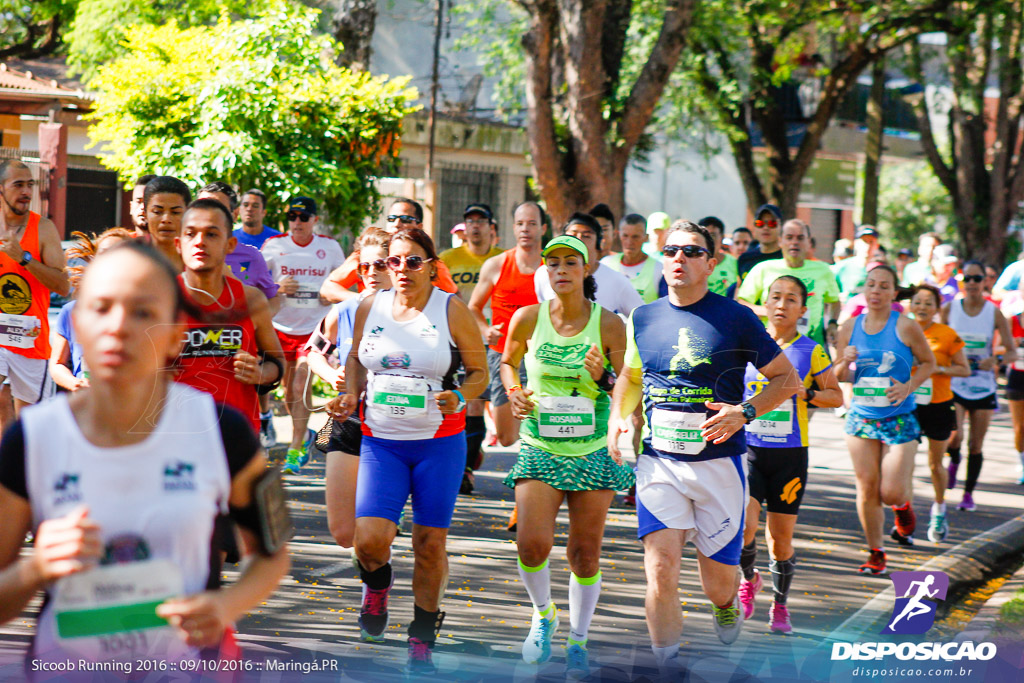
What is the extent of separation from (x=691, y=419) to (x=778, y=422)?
1.37m

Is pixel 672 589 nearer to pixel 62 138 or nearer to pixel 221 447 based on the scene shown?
pixel 221 447

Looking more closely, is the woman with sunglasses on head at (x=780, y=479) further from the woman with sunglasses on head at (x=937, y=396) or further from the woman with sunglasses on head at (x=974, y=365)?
the woman with sunglasses on head at (x=974, y=365)

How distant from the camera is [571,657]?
4805 millimetres

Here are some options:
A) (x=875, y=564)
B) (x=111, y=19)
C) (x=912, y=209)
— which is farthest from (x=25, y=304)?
(x=912, y=209)

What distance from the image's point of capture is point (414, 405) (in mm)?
4629

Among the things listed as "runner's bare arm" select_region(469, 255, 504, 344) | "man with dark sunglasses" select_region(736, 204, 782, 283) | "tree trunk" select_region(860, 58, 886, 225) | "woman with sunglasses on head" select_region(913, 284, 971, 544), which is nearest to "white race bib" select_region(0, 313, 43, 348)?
"runner's bare arm" select_region(469, 255, 504, 344)

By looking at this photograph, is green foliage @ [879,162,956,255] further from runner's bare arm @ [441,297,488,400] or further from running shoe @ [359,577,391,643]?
running shoe @ [359,577,391,643]

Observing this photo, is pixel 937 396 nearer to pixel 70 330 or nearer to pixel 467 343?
pixel 467 343


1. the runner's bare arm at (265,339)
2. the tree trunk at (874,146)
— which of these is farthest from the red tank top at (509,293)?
the tree trunk at (874,146)

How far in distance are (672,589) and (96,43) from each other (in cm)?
1710

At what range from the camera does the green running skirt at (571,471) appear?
15.9 feet

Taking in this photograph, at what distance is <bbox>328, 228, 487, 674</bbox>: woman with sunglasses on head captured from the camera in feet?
15.3

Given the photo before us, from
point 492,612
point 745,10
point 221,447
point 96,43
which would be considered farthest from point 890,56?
point 221,447

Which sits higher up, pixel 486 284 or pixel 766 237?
pixel 766 237
